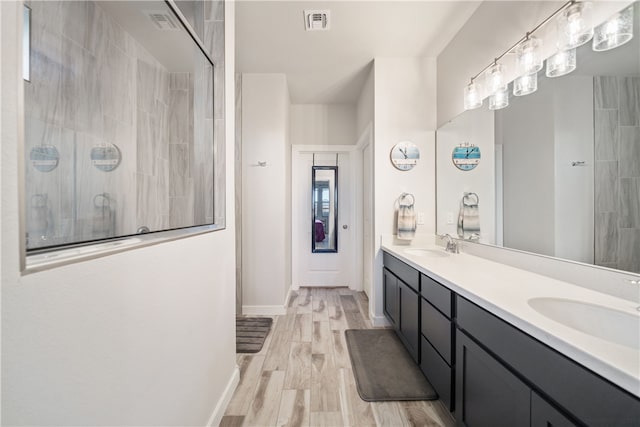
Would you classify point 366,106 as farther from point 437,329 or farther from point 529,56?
point 437,329

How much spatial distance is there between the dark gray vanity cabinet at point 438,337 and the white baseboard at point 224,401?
124cm

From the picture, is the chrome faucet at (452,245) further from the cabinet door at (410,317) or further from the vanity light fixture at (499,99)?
the vanity light fixture at (499,99)

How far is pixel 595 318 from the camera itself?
98 cm

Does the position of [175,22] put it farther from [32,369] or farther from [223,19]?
[32,369]

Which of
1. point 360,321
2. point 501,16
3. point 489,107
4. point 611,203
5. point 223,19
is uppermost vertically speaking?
point 501,16

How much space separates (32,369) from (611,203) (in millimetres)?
1894

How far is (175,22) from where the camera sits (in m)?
1.22

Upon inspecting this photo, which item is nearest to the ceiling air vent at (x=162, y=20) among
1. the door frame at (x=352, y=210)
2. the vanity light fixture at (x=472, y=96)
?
the vanity light fixture at (x=472, y=96)

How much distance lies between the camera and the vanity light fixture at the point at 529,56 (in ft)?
4.93

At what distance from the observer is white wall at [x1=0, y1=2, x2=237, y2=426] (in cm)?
46

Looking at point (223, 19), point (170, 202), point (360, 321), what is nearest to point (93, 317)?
point (170, 202)

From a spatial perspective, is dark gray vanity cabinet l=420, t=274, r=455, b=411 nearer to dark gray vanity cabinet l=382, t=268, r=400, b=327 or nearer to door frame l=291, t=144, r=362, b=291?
dark gray vanity cabinet l=382, t=268, r=400, b=327

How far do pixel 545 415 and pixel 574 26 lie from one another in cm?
165

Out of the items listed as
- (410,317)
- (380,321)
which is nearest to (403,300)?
(410,317)
